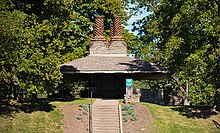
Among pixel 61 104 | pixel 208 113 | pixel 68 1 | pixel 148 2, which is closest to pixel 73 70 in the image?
pixel 61 104

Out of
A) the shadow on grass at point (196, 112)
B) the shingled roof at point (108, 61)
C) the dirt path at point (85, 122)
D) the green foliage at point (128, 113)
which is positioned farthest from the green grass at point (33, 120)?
the shadow on grass at point (196, 112)

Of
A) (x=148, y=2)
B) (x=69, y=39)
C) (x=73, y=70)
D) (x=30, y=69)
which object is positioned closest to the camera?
(x=30, y=69)

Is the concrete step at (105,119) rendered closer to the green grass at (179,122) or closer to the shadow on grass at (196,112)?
the green grass at (179,122)

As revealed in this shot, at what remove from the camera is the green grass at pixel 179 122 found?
21.7m

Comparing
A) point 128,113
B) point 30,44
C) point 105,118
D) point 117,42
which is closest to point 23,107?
point 30,44

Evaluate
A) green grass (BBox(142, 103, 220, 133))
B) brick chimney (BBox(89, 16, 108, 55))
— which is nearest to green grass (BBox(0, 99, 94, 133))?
green grass (BBox(142, 103, 220, 133))

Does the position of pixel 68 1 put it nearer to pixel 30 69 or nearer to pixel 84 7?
pixel 30 69

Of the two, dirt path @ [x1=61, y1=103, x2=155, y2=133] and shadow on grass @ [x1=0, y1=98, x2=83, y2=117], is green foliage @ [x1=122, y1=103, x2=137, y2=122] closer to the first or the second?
dirt path @ [x1=61, y1=103, x2=155, y2=133]

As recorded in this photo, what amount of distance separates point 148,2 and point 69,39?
35.4 ft

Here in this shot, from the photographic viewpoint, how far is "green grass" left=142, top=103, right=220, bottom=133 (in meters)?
21.7

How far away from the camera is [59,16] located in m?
24.3

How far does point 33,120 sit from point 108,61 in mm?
10660

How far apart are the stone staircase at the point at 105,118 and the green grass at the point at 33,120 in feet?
7.37

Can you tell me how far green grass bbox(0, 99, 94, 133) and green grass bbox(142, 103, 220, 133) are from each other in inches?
251
